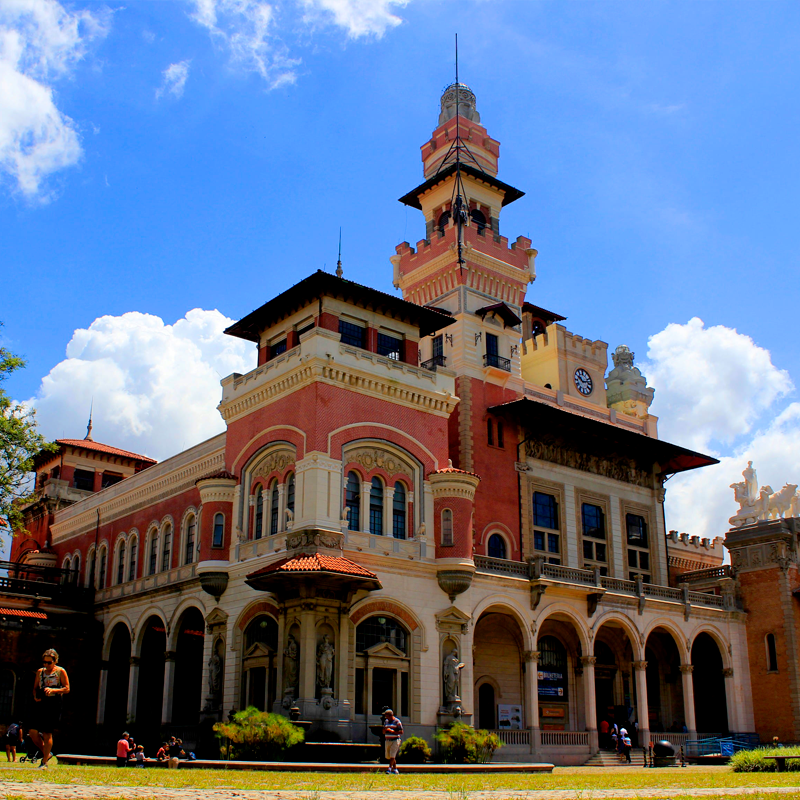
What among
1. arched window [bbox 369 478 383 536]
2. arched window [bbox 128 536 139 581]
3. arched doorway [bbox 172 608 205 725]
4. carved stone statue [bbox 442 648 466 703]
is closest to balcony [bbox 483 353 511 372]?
arched window [bbox 369 478 383 536]

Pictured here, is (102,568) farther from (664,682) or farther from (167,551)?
(664,682)

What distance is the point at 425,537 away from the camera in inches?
1305

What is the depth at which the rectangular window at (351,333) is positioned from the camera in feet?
115

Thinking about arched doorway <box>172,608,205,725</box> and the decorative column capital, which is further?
arched doorway <box>172,608,205,725</box>

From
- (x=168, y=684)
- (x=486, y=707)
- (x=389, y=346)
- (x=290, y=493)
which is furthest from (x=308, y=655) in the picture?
(x=389, y=346)

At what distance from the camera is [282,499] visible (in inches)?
1277

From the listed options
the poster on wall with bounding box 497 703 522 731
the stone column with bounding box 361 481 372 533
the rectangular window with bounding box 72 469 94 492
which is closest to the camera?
the stone column with bounding box 361 481 372 533

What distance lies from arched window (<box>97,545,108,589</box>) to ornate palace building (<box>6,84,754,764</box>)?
6.7 inches

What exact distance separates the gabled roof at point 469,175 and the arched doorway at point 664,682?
78.1 feet

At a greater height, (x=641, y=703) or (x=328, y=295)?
(x=328, y=295)

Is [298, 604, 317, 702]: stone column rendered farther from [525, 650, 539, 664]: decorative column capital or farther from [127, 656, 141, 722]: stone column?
[127, 656, 141, 722]: stone column

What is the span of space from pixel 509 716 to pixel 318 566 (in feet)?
44.5

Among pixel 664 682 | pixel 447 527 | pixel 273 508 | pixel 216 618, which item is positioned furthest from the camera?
pixel 664 682

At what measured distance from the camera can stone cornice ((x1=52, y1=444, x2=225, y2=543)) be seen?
133 ft
